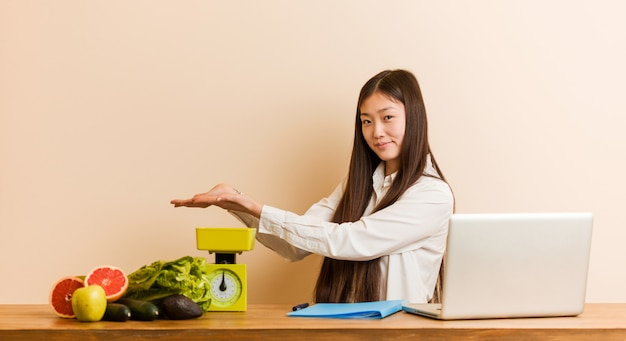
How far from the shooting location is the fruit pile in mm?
2039

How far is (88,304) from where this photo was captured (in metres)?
2.03

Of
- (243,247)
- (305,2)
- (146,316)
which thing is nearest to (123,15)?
(305,2)

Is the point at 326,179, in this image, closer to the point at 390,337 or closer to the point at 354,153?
the point at 354,153

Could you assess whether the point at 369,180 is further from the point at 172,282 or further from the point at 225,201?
the point at 172,282

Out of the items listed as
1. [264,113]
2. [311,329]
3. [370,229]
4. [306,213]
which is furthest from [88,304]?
[264,113]

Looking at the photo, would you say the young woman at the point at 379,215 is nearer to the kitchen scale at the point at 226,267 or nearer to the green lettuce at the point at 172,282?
the kitchen scale at the point at 226,267

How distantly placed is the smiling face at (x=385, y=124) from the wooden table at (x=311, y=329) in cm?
90

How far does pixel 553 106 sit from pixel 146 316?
6.72 ft

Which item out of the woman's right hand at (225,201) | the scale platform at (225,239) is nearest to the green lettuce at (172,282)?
the scale platform at (225,239)

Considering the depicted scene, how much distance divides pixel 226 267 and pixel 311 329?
1.65ft

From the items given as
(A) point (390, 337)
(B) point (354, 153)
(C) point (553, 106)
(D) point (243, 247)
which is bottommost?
(A) point (390, 337)

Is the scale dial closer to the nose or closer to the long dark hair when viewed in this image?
the long dark hair

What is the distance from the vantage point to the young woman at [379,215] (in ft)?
8.59

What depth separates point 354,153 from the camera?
299 cm
